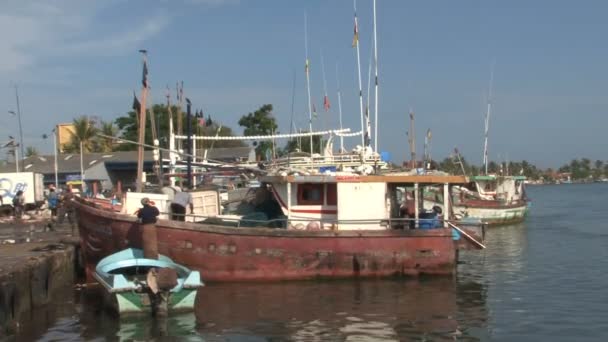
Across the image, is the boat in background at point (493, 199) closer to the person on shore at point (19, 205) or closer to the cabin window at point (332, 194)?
the cabin window at point (332, 194)

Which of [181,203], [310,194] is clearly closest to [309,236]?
[310,194]

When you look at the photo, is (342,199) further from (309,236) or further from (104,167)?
(104,167)

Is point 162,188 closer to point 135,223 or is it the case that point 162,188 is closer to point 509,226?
point 135,223

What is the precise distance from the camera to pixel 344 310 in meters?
15.1

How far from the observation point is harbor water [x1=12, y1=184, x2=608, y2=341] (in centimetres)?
1316

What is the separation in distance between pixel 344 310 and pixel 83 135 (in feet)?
182

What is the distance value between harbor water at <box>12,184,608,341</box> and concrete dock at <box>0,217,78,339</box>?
12.9 inches

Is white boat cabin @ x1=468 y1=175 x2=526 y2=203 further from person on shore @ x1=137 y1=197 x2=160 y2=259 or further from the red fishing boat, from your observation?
person on shore @ x1=137 y1=197 x2=160 y2=259

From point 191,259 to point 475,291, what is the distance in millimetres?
7338

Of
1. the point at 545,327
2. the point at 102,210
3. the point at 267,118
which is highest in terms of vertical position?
the point at 267,118

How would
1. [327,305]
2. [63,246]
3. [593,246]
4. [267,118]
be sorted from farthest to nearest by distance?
[267,118] < [593,246] < [63,246] < [327,305]

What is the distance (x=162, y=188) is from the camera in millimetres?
19656

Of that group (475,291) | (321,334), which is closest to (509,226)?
(475,291)

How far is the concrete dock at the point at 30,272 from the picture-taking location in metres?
13.2
